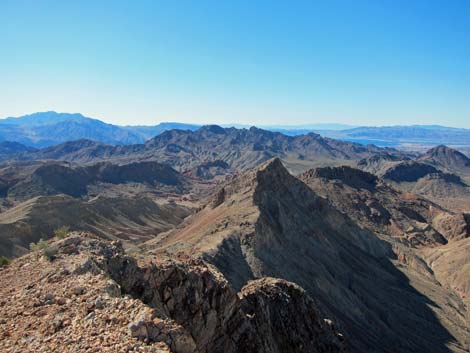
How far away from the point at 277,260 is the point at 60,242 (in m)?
27.3

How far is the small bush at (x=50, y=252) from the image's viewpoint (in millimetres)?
14325

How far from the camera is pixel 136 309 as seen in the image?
10.3 metres

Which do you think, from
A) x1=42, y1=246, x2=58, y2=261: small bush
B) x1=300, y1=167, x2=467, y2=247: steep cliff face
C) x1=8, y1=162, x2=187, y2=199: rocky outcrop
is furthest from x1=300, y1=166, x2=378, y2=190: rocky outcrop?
x1=42, y1=246, x2=58, y2=261: small bush

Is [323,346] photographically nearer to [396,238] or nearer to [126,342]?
[126,342]

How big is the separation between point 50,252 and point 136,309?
5.57 m

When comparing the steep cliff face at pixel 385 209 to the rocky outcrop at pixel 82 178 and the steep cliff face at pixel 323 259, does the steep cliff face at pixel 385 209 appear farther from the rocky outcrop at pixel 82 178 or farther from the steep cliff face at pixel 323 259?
the rocky outcrop at pixel 82 178

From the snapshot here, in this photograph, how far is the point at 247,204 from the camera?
162 feet

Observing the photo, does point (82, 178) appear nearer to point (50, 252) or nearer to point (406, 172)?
point (406, 172)

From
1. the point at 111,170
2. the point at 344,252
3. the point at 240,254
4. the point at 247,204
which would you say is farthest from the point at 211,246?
the point at 111,170

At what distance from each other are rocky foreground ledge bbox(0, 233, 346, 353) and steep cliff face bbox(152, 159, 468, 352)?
10.4 m

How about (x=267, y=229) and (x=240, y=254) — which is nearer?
(x=240, y=254)

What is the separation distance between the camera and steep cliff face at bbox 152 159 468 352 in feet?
123

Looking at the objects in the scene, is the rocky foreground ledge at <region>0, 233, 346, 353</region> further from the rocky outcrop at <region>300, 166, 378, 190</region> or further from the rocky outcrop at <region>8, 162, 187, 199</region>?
the rocky outcrop at <region>8, 162, 187, 199</region>

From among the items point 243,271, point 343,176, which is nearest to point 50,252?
point 243,271
